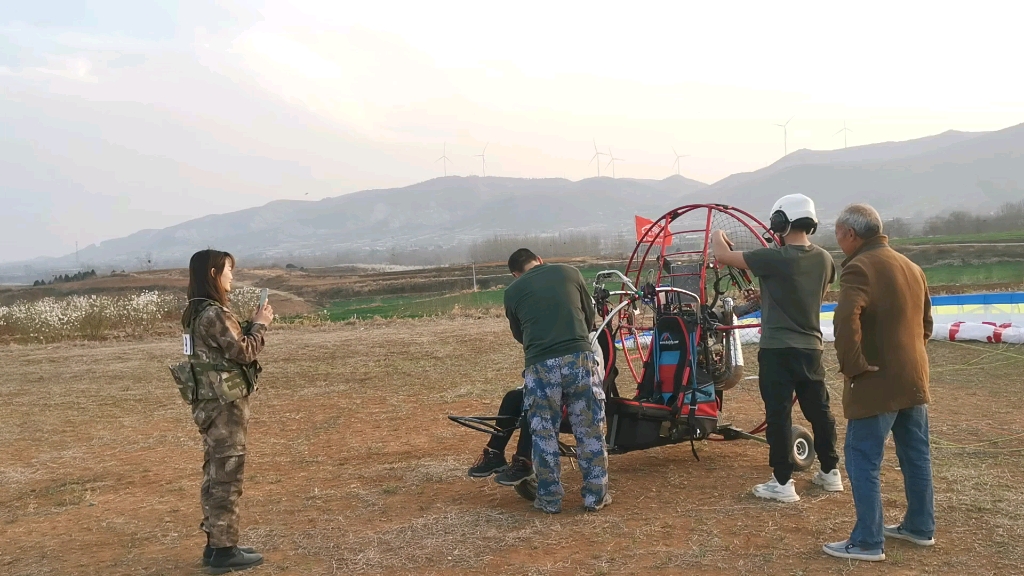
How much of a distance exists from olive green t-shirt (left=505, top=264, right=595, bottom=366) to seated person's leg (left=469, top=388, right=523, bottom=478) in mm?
623

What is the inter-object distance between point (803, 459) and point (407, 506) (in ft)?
10.1

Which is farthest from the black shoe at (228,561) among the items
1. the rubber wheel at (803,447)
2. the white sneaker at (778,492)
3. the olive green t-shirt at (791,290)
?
the rubber wheel at (803,447)

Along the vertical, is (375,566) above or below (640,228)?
A: below

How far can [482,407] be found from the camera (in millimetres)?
9625

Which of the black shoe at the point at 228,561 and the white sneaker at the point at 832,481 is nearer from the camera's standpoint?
the black shoe at the point at 228,561

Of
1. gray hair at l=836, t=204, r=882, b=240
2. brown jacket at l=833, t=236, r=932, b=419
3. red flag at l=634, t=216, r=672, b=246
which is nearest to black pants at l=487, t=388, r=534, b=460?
red flag at l=634, t=216, r=672, b=246

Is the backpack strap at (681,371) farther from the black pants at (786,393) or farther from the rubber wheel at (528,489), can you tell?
the rubber wheel at (528,489)

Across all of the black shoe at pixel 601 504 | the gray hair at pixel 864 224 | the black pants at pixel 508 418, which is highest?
the gray hair at pixel 864 224

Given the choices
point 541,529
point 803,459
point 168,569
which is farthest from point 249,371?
point 803,459

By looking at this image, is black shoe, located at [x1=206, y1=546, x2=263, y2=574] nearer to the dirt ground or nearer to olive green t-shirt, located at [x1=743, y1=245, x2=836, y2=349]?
the dirt ground

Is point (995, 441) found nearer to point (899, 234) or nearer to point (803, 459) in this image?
point (803, 459)

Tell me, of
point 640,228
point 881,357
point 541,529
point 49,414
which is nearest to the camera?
point 881,357

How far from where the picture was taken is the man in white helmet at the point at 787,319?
5266 mm

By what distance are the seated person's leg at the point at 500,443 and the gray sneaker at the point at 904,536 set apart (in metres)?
2.62
